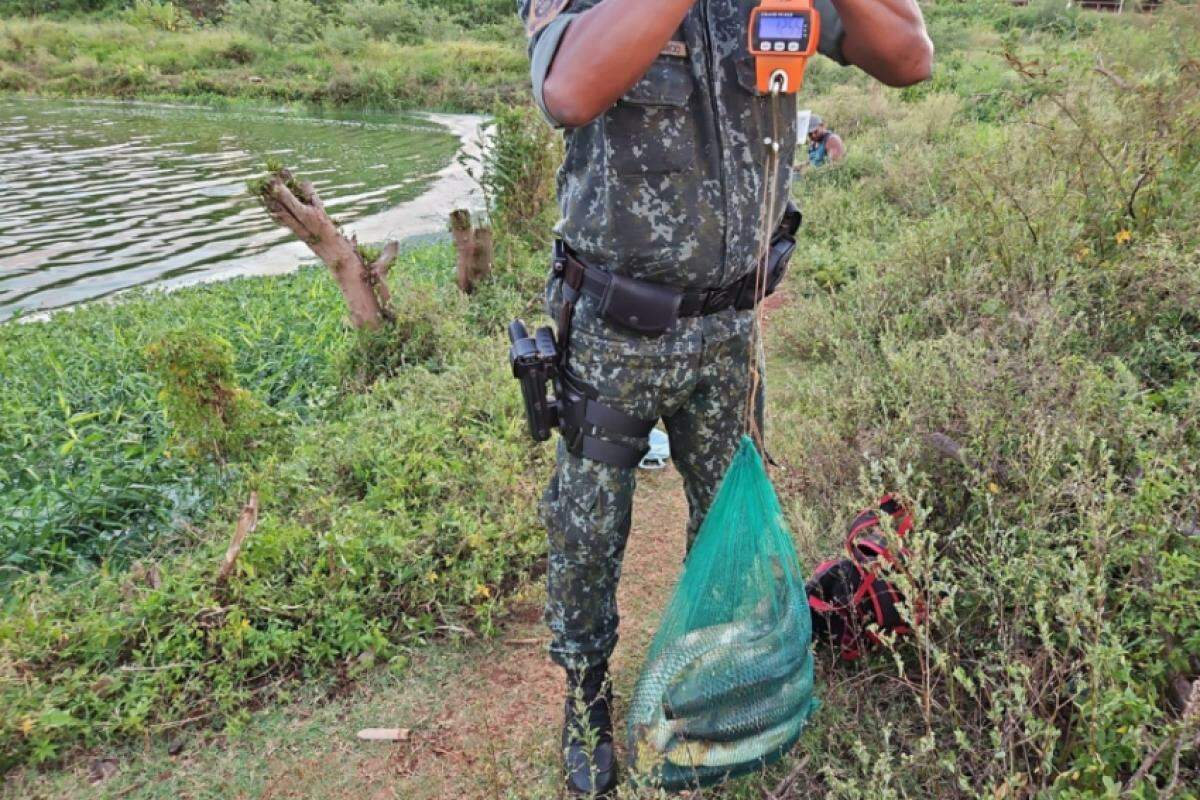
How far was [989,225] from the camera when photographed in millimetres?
3947

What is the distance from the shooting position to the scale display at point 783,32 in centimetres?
138

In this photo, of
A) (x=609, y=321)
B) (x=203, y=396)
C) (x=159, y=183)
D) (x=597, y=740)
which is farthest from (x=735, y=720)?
(x=159, y=183)

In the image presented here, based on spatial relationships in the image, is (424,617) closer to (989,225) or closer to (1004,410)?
(1004,410)

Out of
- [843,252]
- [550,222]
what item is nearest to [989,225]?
[843,252]

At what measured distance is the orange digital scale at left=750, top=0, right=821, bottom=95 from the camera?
54.2 inches

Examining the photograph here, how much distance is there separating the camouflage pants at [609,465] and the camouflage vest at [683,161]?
0.56 ft

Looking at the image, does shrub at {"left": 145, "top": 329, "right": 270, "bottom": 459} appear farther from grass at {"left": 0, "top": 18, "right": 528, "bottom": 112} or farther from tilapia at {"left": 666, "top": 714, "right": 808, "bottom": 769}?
grass at {"left": 0, "top": 18, "right": 528, "bottom": 112}

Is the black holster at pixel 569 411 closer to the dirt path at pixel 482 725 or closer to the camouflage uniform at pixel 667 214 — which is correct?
the camouflage uniform at pixel 667 214

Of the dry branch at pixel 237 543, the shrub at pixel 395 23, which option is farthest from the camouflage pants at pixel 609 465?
the shrub at pixel 395 23

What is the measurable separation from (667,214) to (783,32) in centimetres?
41

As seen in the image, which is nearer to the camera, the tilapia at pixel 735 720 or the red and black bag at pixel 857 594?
the tilapia at pixel 735 720

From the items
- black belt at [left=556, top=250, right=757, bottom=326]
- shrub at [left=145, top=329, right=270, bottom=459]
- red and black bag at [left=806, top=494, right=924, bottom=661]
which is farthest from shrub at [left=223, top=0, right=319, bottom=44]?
red and black bag at [left=806, top=494, right=924, bottom=661]

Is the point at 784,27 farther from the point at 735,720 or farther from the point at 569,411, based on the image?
the point at 735,720

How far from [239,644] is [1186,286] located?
11.7ft
